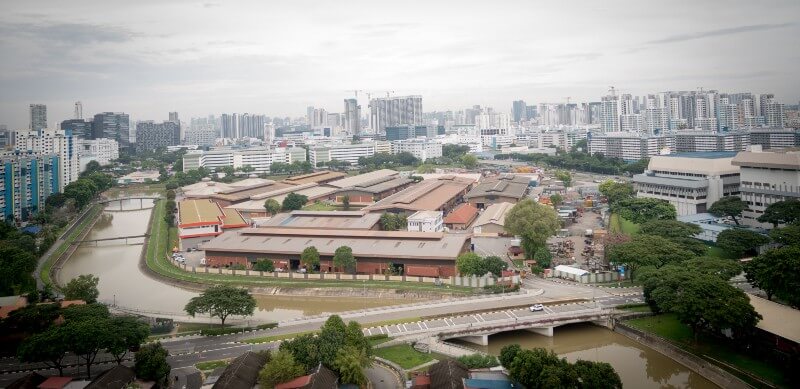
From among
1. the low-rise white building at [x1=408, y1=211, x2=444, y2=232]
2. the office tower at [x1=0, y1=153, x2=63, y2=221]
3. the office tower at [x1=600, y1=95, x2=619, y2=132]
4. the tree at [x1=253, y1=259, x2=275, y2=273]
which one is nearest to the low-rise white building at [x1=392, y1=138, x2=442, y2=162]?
the office tower at [x1=600, y1=95, x2=619, y2=132]

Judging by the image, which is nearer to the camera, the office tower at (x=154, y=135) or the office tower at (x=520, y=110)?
the office tower at (x=154, y=135)

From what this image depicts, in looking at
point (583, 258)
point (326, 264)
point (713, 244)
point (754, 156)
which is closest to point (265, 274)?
point (326, 264)

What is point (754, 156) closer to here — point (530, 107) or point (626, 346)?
point (626, 346)

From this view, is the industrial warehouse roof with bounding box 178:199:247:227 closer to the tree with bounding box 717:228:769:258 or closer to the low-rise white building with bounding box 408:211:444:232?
the low-rise white building with bounding box 408:211:444:232

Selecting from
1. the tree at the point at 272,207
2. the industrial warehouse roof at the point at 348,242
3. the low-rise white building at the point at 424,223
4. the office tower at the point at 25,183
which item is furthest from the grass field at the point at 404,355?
the office tower at the point at 25,183

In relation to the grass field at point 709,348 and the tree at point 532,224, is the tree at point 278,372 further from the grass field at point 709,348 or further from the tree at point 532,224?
the tree at point 532,224

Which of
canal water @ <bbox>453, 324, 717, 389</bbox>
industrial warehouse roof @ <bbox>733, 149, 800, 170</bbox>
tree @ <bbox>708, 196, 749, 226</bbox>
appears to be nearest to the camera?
canal water @ <bbox>453, 324, 717, 389</bbox>

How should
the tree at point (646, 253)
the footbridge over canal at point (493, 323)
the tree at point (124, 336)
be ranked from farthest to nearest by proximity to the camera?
the tree at point (646, 253), the footbridge over canal at point (493, 323), the tree at point (124, 336)
